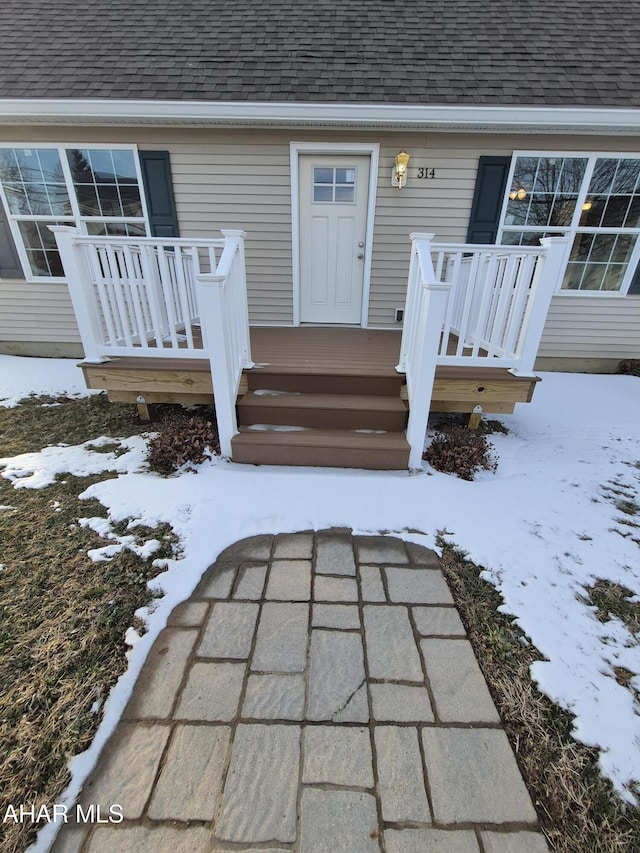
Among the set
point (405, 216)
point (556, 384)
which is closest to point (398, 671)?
point (556, 384)

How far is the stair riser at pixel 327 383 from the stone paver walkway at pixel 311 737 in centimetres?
166

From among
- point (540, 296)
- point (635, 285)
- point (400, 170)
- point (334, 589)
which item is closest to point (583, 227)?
point (635, 285)

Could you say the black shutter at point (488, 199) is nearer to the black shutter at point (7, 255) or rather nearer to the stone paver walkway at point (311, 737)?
the stone paver walkway at point (311, 737)

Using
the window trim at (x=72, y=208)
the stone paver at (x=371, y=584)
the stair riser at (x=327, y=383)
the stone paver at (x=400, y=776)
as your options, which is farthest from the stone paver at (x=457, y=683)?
the window trim at (x=72, y=208)

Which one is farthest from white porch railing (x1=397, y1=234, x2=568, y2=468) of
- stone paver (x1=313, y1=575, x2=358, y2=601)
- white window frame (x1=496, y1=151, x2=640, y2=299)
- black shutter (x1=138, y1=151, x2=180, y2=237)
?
black shutter (x1=138, y1=151, x2=180, y2=237)

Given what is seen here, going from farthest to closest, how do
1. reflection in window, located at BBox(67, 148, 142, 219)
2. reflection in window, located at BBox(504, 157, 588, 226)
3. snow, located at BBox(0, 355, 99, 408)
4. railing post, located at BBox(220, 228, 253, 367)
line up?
reflection in window, located at BBox(67, 148, 142, 219), reflection in window, located at BBox(504, 157, 588, 226), snow, located at BBox(0, 355, 99, 408), railing post, located at BBox(220, 228, 253, 367)

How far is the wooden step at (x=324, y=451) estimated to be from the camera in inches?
105

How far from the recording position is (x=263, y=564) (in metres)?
1.93

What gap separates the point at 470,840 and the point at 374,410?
221 cm

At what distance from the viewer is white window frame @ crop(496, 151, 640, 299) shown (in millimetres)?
Answer: 4074

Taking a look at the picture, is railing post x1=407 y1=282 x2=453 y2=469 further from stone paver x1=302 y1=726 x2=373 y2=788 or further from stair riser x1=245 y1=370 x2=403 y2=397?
stone paver x1=302 y1=726 x2=373 y2=788

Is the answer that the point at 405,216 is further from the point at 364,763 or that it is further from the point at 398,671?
the point at 364,763

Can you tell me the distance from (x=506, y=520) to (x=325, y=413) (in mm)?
1380

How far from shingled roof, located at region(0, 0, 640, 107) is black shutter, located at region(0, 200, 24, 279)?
1254 millimetres
